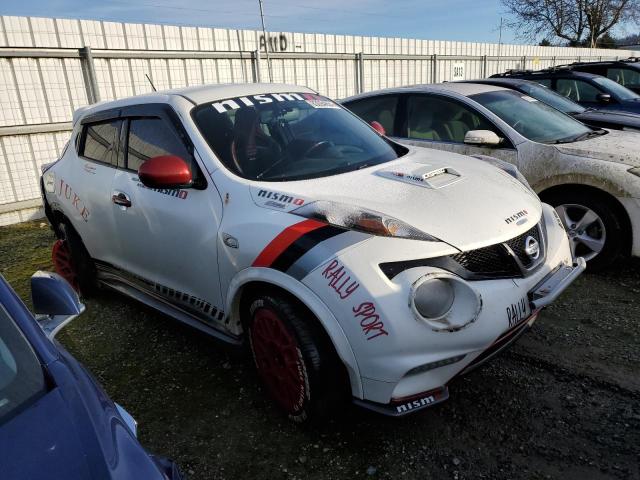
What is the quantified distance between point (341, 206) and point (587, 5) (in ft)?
129

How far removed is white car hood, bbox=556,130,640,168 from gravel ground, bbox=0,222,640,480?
3.84ft

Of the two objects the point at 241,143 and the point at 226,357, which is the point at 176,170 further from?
the point at 226,357

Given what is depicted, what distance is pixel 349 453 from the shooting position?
237cm

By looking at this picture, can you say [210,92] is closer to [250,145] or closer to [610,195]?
[250,145]

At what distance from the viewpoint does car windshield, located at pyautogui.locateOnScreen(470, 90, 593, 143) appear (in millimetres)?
4629

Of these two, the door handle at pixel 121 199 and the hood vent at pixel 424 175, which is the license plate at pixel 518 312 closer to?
the hood vent at pixel 424 175

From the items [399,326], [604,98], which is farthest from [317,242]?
[604,98]

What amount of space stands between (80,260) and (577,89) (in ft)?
25.8

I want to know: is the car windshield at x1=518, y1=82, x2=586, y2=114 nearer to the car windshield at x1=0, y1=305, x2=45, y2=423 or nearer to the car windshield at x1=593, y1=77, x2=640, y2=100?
the car windshield at x1=593, y1=77, x2=640, y2=100

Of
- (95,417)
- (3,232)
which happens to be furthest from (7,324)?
(3,232)

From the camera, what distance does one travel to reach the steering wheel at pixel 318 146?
2994 millimetres

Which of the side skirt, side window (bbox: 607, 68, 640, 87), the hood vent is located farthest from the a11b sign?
the side skirt

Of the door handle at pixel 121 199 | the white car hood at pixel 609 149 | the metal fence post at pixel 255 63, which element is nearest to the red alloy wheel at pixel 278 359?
the door handle at pixel 121 199

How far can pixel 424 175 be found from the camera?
270 centimetres
